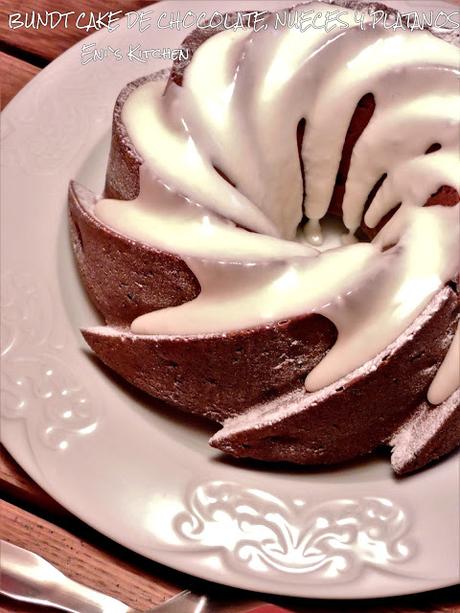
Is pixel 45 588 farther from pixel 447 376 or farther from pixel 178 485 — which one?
pixel 447 376

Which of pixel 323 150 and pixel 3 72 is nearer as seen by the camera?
pixel 323 150

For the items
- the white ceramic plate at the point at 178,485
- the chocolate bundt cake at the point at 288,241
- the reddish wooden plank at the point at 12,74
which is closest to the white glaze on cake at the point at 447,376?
the chocolate bundt cake at the point at 288,241

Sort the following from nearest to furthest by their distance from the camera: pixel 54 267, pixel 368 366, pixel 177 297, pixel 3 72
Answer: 1. pixel 368 366
2. pixel 177 297
3. pixel 54 267
4. pixel 3 72

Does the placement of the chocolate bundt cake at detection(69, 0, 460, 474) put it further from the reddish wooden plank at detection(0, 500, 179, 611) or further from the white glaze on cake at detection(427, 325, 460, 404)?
the reddish wooden plank at detection(0, 500, 179, 611)

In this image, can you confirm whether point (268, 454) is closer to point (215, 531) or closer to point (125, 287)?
point (215, 531)

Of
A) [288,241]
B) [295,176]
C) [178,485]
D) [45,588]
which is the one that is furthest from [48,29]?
[45,588]

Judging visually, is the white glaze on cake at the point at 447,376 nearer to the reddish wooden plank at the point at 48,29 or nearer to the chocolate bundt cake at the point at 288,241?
the chocolate bundt cake at the point at 288,241

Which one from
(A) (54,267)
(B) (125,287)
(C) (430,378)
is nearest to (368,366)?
(C) (430,378)
